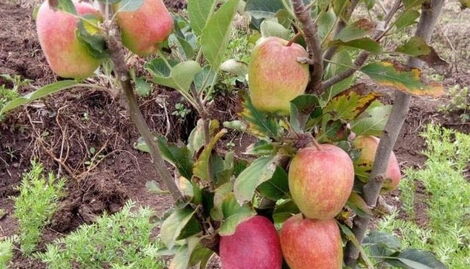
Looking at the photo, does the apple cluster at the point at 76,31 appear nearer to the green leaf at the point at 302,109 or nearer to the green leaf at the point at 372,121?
the green leaf at the point at 302,109

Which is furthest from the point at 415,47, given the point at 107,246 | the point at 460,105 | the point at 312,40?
the point at 460,105

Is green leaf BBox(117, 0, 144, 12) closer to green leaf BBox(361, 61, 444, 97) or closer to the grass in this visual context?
green leaf BBox(361, 61, 444, 97)

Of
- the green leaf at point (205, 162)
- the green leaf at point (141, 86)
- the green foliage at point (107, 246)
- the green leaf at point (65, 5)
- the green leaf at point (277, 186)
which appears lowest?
the green foliage at point (107, 246)

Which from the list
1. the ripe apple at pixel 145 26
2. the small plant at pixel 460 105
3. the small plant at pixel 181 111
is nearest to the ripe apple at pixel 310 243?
the ripe apple at pixel 145 26

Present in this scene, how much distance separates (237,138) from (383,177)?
2.08 metres

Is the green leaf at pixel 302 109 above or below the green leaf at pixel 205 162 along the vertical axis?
above

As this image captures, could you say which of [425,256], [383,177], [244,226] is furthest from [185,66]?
[425,256]

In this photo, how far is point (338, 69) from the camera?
94 cm

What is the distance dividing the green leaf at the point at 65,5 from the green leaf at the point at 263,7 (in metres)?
0.23

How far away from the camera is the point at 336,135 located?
95 centimetres

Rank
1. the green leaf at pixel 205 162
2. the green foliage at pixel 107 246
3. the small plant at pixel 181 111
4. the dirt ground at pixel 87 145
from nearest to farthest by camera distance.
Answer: the green leaf at pixel 205 162 < the green foliage at pixel 107 246 < the dirt ground at pixel 87 145 < the small plant at pixel 181 111

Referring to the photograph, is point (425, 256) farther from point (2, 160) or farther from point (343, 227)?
point (2, 160)

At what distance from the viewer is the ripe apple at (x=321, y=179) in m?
0.82

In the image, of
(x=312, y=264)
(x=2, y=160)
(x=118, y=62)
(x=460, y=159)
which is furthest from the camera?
(x=2, y=160)
